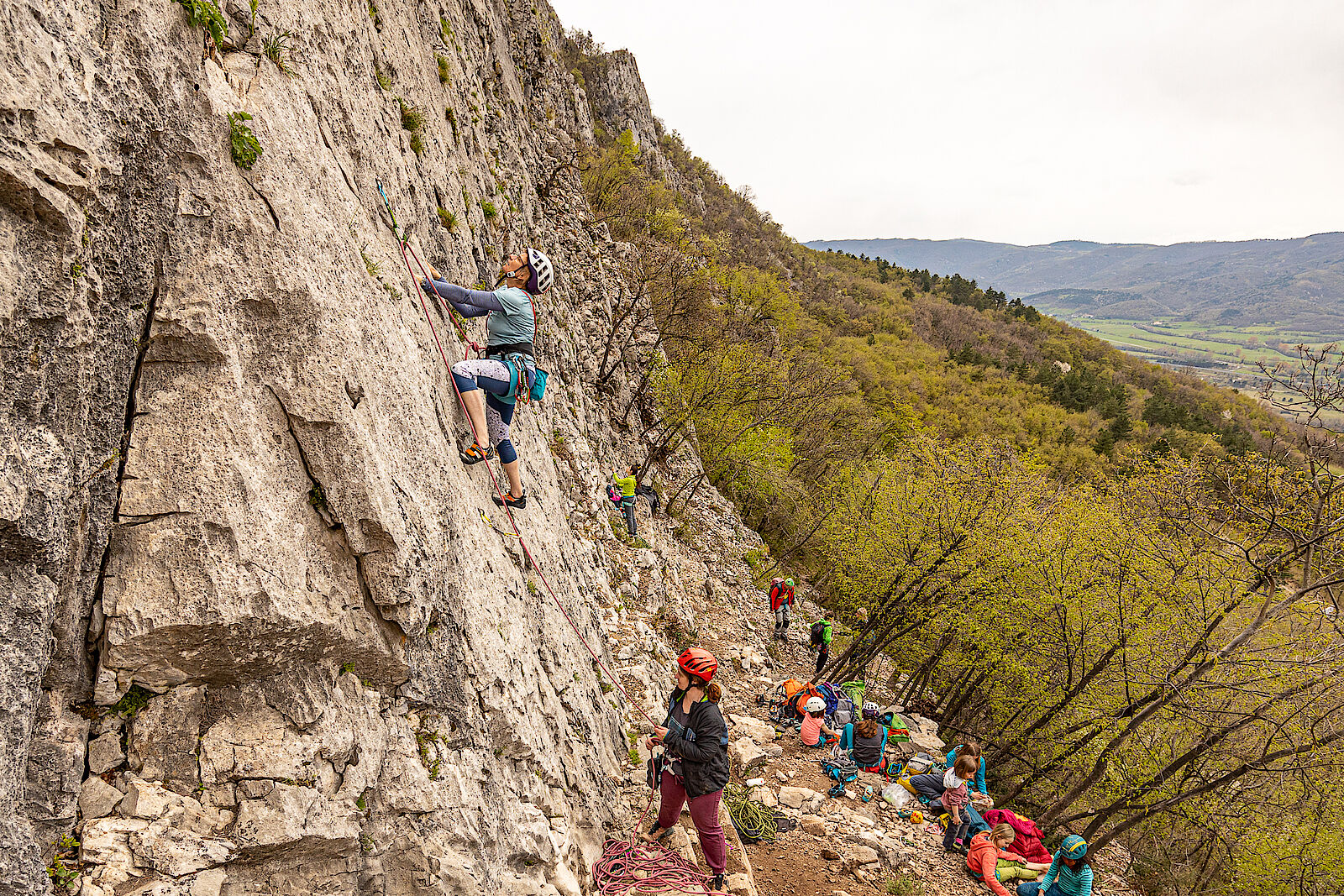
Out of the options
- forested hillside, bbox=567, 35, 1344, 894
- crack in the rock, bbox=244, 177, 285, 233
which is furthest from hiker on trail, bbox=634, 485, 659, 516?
crack in the rock, bbox=244, 177, 285, 233

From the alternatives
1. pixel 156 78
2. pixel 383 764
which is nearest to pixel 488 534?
pixel 383 764

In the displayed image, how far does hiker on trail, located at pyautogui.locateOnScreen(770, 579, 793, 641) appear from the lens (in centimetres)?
1784

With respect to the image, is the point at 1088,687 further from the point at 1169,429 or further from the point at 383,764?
the point at 1169,429

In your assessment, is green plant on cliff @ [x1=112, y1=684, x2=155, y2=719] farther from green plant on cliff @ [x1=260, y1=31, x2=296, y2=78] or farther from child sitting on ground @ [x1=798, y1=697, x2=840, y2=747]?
child sitting on ground @ [x1=798, y1=697, x2=840, y2=747]

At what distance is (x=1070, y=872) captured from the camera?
8.45 metres

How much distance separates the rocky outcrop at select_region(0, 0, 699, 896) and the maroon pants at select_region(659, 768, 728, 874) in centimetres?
89

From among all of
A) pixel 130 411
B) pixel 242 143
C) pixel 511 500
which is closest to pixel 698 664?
pixel 511 500

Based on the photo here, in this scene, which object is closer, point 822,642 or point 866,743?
point 866,743

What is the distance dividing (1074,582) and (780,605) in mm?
7655

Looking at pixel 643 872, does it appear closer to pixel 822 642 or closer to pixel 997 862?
pixel 997 862

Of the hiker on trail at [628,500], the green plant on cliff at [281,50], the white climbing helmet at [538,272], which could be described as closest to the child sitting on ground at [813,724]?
the hiker on trail at [628,500]

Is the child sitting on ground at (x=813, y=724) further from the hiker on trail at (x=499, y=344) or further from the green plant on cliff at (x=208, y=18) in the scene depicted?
the green plant on cliff at (x=208, y=18)

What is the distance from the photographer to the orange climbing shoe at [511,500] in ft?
23.0

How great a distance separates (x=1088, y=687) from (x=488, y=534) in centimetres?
1517
